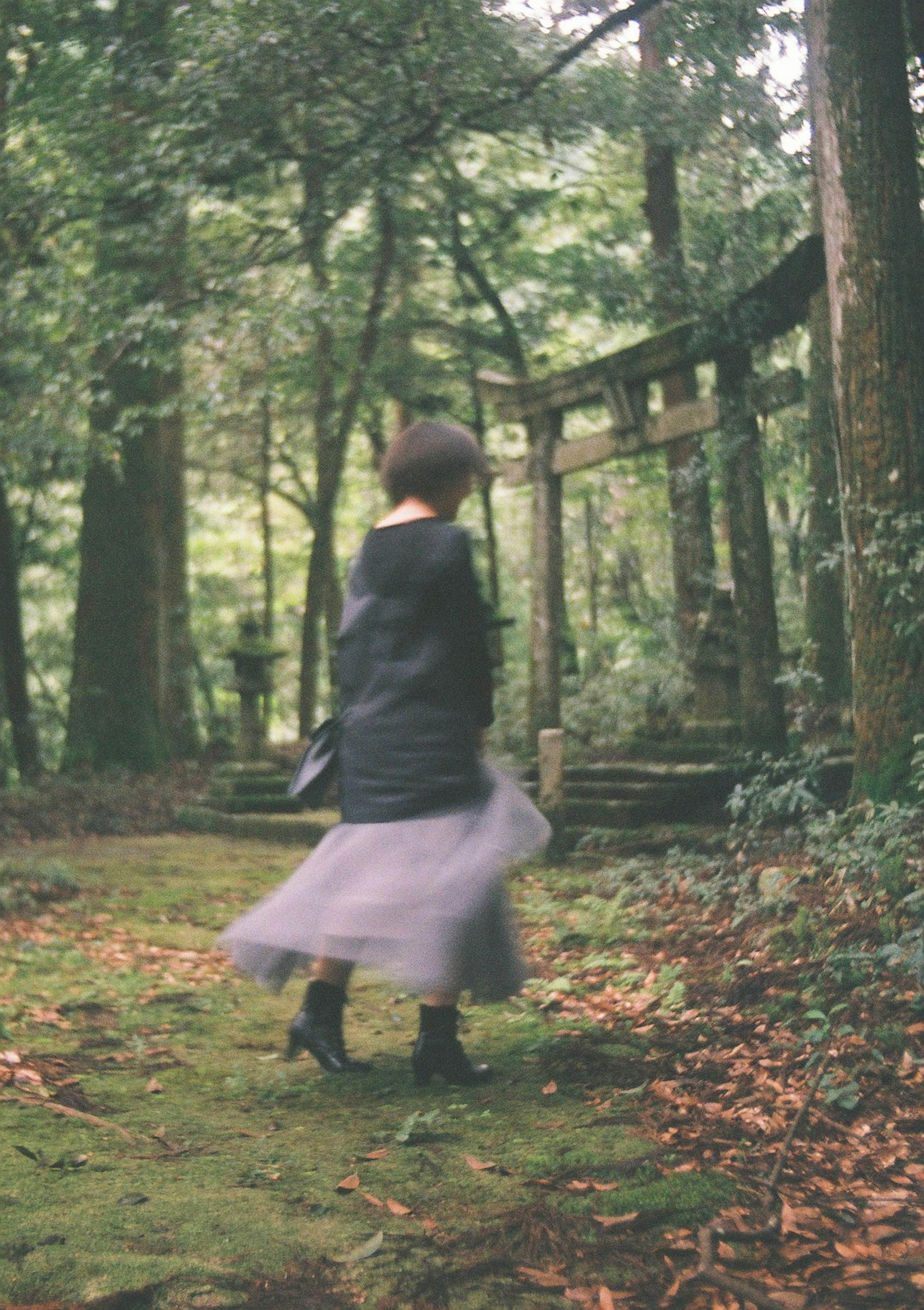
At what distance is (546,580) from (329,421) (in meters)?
4.92

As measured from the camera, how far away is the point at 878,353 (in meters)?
6.29

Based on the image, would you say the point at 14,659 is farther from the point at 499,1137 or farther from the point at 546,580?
the point at 499,1137

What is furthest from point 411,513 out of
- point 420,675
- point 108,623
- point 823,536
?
point 108,623

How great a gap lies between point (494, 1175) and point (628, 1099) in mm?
779

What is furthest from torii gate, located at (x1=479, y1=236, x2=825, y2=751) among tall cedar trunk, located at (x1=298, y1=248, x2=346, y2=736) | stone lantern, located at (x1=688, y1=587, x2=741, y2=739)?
tall cedar trunk, located at (x1=298, y1=248, x2=346, y2=736)

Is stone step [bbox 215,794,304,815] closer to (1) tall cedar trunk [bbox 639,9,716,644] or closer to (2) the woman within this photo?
(1) tall cedar trunk [bbox 639,9,716,644]

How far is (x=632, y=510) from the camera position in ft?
62.1

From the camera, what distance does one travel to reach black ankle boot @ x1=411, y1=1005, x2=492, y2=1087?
383 centimetres

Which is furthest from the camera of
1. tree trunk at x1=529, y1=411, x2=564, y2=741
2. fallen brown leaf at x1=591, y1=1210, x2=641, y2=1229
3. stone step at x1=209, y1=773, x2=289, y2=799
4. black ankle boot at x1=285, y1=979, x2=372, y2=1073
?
stone step at x1=209, y1=773, x2=289, y2=799

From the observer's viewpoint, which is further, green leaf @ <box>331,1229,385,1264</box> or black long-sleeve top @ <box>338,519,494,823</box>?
black long-sleeve top @ <box>338,519,494,823</box>

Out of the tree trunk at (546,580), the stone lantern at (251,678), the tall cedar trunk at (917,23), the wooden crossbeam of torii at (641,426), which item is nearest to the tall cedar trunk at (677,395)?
the wooden crossbeam of torii at (641,426)

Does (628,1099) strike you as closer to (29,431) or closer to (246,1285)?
(246,1285)

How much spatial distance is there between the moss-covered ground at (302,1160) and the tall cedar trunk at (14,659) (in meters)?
9.64

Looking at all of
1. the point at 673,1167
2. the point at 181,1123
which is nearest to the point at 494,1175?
the point at 673,1167
